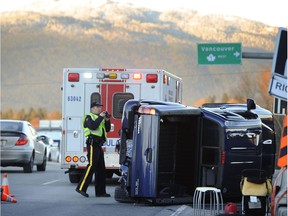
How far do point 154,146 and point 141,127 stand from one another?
1.28 ft

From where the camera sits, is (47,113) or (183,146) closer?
(183,146)

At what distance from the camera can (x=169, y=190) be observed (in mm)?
16062

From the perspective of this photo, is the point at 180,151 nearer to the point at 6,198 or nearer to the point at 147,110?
the point at 147,110

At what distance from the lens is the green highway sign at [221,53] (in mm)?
29125

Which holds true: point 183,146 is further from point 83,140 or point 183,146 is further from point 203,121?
point 83,140

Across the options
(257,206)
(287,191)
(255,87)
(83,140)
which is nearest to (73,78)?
→ (83,140)

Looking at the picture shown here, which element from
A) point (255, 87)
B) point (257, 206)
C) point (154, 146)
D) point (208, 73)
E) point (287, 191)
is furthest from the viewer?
point (208, 73)

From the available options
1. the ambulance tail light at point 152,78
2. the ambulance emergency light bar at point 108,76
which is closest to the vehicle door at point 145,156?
the ambulance tail light at point 152,78

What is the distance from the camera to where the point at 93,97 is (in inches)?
832

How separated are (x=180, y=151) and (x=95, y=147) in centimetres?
219

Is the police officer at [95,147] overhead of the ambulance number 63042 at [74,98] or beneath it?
beneath

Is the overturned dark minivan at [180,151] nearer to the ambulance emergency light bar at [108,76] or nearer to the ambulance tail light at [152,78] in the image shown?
the ambulance tail light at [152,78]

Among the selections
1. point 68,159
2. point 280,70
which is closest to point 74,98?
point 68,159

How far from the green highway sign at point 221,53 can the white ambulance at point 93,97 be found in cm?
825
